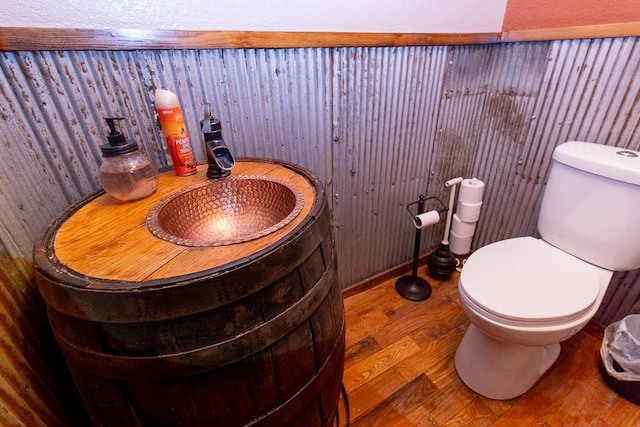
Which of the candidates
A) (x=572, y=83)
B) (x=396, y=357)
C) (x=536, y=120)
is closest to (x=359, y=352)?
(x=396, y=357)

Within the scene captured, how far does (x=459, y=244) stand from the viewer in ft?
5.66

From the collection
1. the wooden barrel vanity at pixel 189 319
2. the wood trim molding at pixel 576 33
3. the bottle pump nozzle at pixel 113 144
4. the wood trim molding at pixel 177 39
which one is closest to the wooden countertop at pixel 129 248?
the wooden barrel vanity at pixel 189 319

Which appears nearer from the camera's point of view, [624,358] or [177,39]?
[177,39]

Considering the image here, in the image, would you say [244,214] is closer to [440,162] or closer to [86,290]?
[86,290]

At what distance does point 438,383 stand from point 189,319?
1.14 meters

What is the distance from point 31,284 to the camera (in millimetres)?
720

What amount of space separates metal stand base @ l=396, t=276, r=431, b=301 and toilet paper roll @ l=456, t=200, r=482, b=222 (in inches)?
15.9

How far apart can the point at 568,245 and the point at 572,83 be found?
2.14 ft

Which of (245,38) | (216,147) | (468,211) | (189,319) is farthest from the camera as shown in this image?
(468,211)

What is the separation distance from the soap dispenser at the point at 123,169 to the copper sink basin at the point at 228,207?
73 mm

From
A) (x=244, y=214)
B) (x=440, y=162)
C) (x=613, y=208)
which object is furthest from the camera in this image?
(x=440, y=162)

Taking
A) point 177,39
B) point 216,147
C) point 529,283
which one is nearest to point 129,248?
point 216,147

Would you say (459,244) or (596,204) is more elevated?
(596,204)

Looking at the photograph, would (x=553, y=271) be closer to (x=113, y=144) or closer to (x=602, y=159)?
(x=602, y=159)
